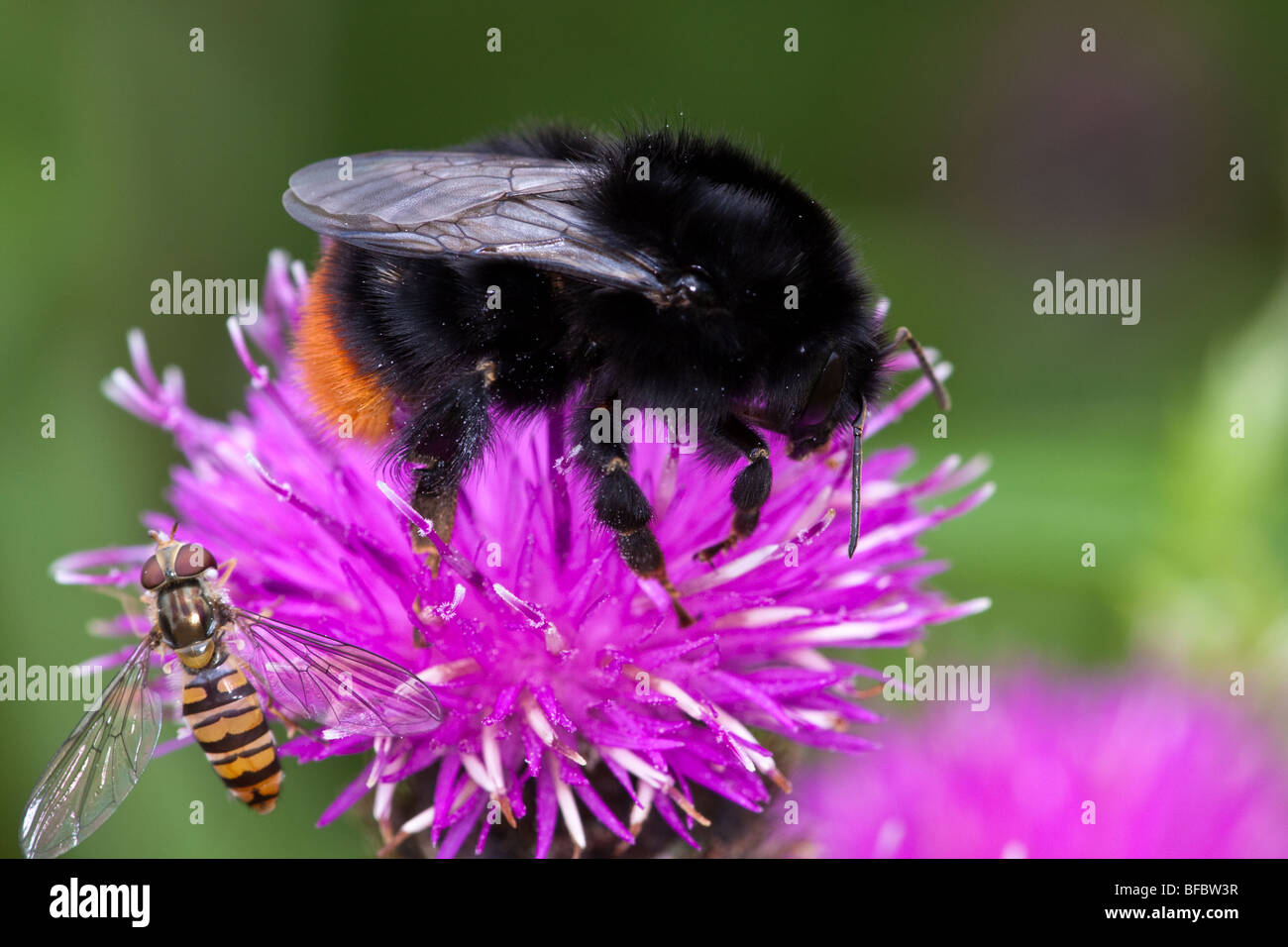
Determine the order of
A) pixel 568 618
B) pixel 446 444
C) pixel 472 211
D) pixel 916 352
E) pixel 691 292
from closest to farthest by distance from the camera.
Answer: pixel 691 292, pixel 472 211, pixel 446 444, pixel 568 618, pixel 916 352

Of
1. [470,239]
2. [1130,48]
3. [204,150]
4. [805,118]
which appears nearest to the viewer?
[470,239]

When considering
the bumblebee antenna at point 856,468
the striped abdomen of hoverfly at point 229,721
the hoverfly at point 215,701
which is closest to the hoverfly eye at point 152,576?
the hoverfly at point 215,701

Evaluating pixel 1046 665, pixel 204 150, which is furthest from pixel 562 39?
pixel 1046 665

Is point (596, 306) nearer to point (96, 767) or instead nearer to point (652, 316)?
point (652, 316)

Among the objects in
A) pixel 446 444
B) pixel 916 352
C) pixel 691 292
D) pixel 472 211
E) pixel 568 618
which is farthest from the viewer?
pixel 916 352

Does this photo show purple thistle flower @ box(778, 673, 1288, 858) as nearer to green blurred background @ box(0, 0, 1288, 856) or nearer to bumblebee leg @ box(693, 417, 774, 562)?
green blurred background @ box(0, 0, 1288, 856)

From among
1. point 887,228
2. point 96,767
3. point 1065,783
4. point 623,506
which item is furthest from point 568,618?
point 887,228

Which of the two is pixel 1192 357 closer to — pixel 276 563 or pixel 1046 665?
pixel 1046 665

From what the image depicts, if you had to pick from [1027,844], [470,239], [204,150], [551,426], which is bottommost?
[1027,844]
